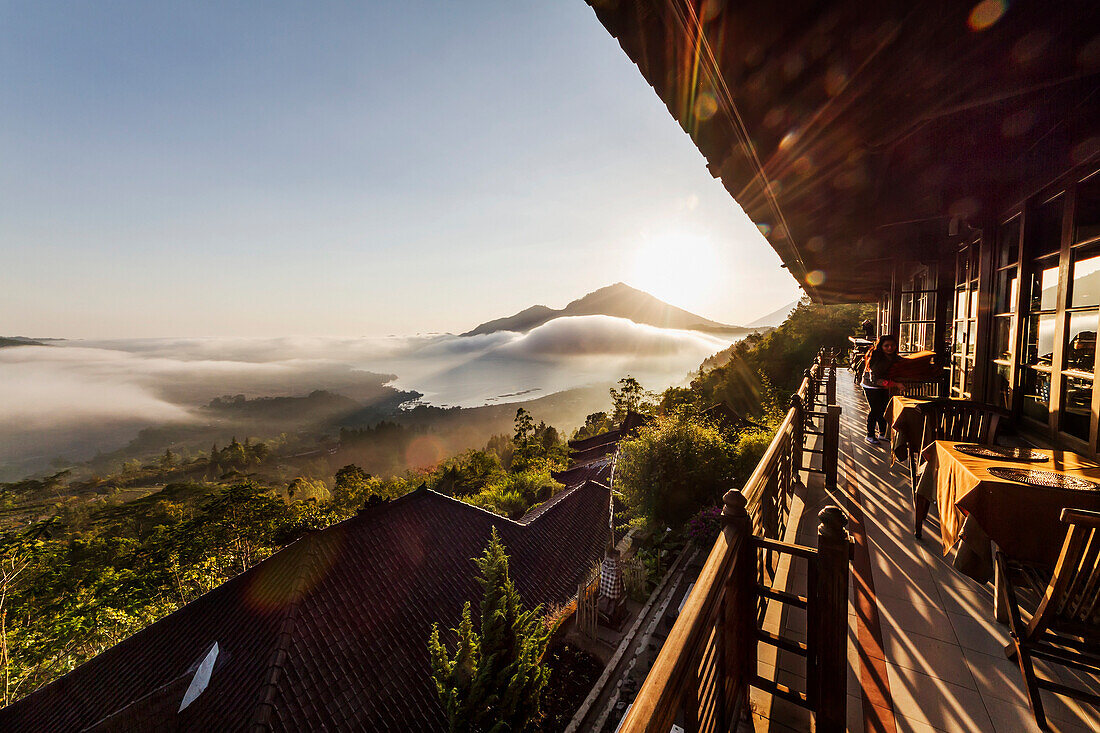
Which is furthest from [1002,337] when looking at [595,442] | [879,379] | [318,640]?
[595,442]

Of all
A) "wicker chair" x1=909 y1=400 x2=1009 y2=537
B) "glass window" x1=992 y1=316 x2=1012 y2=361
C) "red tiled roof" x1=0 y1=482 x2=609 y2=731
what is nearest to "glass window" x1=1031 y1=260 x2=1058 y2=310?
"glass window" x1=992 y1=316 x2=1012 y2=361

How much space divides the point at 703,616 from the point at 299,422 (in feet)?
550

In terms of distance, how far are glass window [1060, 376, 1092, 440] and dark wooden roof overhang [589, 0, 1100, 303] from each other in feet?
4.43

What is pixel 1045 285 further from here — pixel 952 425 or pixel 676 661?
pixel 676 661

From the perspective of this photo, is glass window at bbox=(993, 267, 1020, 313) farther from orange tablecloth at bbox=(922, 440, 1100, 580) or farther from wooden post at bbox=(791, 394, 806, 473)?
wooden post at bbox=(791, 394, 806, 473)

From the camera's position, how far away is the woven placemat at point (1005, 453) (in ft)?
7.95

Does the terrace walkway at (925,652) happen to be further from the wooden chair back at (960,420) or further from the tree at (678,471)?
the tree at (678,471)

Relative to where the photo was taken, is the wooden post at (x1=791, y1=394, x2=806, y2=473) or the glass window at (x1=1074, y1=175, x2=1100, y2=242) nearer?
the glass window at (x1=1074, y1=175, x2=1100, y2=242)

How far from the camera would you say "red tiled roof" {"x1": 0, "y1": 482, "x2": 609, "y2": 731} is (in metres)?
7.10

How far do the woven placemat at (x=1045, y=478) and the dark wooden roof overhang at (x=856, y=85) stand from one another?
5.96ft

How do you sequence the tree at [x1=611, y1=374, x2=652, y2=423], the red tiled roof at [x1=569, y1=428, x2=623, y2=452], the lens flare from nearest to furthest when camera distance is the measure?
the lens flare → the red tiled roof at [x1=569, y1=428, x2=623, y2=452] → the tree at [x1=611, y1=374, x2=652, y2=423]

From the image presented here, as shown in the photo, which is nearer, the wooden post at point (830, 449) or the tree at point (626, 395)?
the wooden post at point (830, 449)

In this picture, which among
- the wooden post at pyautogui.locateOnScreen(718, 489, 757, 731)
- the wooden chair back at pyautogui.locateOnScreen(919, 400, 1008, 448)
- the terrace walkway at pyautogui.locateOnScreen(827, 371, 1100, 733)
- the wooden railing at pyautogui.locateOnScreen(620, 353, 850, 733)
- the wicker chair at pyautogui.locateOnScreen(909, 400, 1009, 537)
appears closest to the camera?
the wooden railing at pyautogui.locateOnScreen(620, 353, 850, 733)

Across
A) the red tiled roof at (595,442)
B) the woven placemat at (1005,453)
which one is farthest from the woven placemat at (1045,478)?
the red tiled roof at (595,442)
